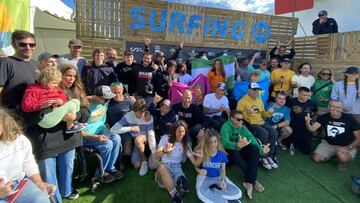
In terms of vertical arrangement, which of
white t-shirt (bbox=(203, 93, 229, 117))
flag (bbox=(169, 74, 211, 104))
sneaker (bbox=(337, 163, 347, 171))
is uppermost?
flag (bbox=(169, 74, 211, 104))

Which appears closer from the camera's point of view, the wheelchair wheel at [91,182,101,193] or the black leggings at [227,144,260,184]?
the wheelchair wheel at [91,182,101,193]

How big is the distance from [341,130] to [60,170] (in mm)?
4668

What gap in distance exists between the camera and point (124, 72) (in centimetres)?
485

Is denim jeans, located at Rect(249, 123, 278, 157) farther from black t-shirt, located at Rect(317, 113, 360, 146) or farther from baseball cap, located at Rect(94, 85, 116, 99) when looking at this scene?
baseball cap, located at Rect(94, 85, 116, 99)

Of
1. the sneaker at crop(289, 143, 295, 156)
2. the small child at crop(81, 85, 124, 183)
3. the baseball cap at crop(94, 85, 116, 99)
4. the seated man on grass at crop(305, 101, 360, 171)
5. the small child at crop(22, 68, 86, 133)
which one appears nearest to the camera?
the small child at crop(22, 68, 86, 133)

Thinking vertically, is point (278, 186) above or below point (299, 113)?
below

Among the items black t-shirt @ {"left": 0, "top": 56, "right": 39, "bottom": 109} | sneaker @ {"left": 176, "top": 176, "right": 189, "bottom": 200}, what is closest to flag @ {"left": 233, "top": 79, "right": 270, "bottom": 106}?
sneaker @ {"left": 176, "top": 176, "right": 189, "bottom": 200}

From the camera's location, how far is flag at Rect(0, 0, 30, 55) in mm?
4117

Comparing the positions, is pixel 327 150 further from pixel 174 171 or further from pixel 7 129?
pixel 7 129

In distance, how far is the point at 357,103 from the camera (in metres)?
4.98

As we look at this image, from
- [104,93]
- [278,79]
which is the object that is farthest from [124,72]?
[278,79]

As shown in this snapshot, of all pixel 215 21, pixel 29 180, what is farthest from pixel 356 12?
pixel 29 180

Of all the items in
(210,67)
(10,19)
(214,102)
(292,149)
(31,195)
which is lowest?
(292,149)

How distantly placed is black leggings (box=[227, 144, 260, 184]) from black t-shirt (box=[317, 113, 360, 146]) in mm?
1801
